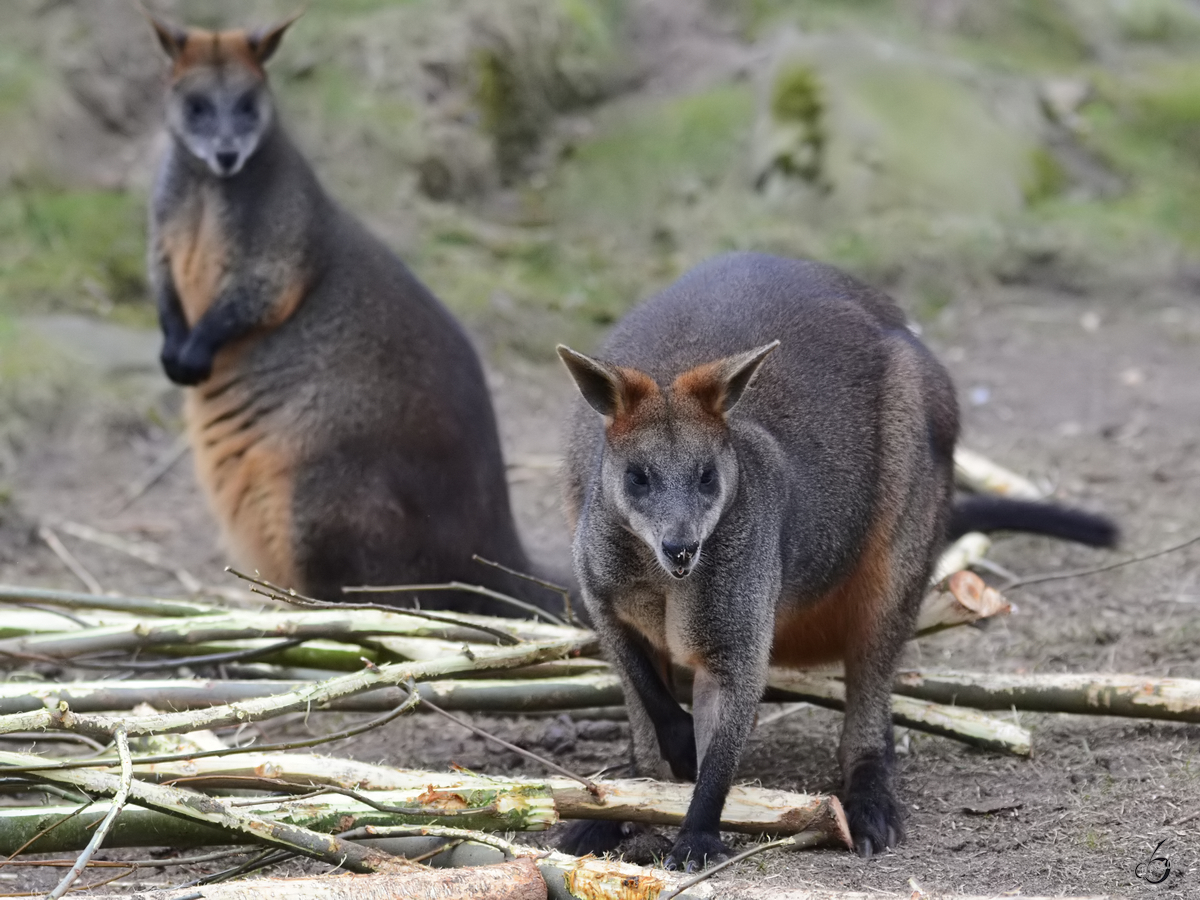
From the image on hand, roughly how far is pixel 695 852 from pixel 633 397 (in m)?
1.26

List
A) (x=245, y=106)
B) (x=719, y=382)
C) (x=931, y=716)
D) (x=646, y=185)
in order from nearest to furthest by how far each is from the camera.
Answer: (x=719, y=382) → (x=931, y=716) → (x=245, y=106) → (x=646, y=185)

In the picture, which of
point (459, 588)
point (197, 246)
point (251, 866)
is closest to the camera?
point (251, 866)

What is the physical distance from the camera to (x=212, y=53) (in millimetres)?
6895

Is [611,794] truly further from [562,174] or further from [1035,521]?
[562,174]

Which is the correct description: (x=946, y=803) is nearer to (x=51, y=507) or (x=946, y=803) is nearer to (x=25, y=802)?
(x=25, y=802)

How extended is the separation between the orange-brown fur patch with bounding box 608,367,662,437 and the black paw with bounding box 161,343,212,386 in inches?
132

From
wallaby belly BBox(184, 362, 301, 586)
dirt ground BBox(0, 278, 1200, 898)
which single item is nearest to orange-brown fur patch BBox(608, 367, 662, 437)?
dirt ground BBox(0, 278, 1200, 898)

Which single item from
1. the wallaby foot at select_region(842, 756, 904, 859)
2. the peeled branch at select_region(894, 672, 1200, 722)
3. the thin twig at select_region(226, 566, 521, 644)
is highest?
the thin twig at select_region(226, 566, 521, 644)

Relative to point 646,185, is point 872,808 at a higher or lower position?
higher

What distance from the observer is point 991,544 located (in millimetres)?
7086

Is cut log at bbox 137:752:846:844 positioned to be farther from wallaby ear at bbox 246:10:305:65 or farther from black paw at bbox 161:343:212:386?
wallaby ear at bbox 246:10:305:65

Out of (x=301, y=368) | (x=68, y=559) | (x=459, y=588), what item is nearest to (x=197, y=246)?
(x=301, y=368)

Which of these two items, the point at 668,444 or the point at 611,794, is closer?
the point at 668,444

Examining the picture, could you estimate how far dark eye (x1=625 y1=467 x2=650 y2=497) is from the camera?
159 inches
